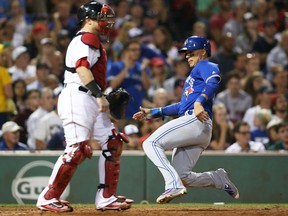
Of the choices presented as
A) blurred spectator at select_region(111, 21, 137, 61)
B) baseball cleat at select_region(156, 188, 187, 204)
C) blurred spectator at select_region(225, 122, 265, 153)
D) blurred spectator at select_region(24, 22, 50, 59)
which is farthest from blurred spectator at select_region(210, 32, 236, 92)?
baseball cleat at select_region(156, 188, 187, 204)

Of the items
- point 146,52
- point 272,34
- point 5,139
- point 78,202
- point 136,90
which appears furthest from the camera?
point 272,34

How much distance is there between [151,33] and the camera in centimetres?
1812

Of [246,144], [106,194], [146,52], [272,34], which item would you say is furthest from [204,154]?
[272,34]

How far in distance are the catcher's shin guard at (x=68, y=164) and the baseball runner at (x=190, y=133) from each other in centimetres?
78

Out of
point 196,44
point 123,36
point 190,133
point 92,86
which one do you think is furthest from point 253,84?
point 92,86

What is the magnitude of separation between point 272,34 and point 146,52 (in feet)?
9.16

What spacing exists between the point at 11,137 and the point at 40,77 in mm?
2532

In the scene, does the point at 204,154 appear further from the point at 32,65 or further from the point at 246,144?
the point at 32,65

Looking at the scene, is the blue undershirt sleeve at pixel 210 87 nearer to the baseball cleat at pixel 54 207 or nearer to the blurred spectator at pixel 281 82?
the baseball cleat at pixel 54 207

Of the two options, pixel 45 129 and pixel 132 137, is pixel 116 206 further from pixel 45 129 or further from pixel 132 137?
pixel 45 129

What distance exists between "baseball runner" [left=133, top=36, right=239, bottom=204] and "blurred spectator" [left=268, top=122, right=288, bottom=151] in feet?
12.0

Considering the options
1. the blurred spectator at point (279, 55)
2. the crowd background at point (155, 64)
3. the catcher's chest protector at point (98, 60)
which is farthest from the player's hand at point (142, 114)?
the blurred spectator at point (279, 55)

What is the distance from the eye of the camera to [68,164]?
8930 millimetres

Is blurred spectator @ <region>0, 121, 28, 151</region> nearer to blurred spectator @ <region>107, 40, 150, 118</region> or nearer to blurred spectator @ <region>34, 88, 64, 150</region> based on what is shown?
blurred spectator @ <region>34, 88, 64, 150</region>
